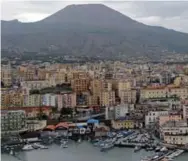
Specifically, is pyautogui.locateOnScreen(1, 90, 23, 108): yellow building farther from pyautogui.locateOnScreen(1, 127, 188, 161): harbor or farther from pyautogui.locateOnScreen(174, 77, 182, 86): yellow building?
pyautogui.locateOnScreen(174, 77, 182, 86): yellow building

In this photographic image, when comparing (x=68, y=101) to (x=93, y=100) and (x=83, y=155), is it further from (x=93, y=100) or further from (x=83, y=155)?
(x=83, y=155)

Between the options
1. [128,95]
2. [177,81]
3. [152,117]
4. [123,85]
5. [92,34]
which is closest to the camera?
[152,117]

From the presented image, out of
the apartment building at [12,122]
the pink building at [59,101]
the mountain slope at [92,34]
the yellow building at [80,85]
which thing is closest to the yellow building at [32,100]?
the pink building at [59,101]

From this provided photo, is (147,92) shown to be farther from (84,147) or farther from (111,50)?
(111,50)

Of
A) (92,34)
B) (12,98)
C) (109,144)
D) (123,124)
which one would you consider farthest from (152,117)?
(92,34)

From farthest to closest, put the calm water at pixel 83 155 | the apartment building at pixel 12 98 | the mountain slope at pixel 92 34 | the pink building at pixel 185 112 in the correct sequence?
the mountain slope at pixel 92 34 → the apartment building at pixel 12 98 → the pink building at pixel 185 112 → the calm water at pixel 83 155

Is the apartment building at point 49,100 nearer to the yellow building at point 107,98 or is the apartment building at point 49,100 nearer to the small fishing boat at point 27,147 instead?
the yellow building at point 107,98
